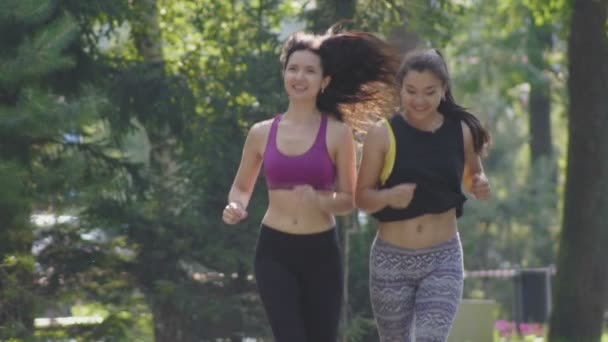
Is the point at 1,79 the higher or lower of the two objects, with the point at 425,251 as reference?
higher

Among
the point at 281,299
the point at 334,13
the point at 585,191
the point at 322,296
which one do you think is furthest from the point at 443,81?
the point at 585,191

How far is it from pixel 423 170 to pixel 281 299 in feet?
2.87

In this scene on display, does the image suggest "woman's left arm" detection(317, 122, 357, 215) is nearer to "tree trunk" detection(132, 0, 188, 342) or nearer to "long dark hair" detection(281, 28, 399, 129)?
"long dark hair" detection(281, 28, 399, 129)

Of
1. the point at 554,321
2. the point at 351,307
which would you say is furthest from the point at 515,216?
the point at 351,307

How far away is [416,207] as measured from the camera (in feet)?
21.9

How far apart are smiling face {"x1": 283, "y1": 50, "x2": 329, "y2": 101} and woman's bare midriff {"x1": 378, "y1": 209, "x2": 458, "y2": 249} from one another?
0.73 meters

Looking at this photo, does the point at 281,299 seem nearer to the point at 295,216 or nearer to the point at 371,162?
the point at 295,216

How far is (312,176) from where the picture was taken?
6.69 meters

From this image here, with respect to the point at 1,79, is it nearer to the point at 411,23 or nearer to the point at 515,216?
the point at 411,23

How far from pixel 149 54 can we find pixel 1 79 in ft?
20.6

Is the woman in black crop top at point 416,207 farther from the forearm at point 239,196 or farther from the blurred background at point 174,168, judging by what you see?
the blurred background at point 174,168

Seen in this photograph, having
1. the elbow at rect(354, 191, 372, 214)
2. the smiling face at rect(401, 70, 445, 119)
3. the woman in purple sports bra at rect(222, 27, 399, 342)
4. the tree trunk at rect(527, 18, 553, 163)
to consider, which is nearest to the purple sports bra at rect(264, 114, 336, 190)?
the woman in purple sports bra at rect(222, 27, 399, 342)

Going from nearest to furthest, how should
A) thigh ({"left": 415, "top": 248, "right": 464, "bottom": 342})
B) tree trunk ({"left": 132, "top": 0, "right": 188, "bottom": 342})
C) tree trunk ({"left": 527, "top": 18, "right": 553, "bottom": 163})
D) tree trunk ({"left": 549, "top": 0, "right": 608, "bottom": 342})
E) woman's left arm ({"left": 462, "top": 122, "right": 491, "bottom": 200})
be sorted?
thigh ({"left": 415, "top": 248, "right": 464, "bottom": 342}), woman's left arm ({"left": 462, "top": 122, "right": 491, "bottom": 200}), tree trunk ({"left": 132, "top": 0, "right": 188, "bottom": 342}), tree trunk ({"left": 549, "top": 0, "right": 608, "bottom": 342}), tree trunk ({"left": 527, "top": 18, "right": 553, "bottom": 163})

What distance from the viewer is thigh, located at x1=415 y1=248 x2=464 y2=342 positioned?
21.5 ft
